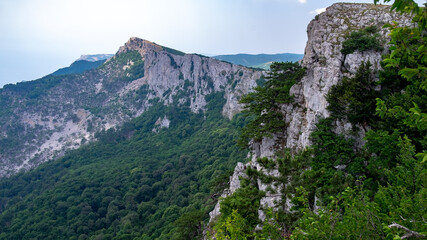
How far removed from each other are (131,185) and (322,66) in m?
76.4

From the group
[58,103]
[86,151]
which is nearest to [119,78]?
[58,103]

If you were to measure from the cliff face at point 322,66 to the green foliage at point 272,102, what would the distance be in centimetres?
83

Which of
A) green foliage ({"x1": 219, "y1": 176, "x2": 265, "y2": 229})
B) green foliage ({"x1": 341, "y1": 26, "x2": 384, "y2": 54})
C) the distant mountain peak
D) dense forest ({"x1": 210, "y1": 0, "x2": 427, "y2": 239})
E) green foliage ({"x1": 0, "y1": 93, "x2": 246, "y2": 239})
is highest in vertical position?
the distant mountain peak

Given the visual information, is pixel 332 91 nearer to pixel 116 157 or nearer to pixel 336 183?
pixel 336 183

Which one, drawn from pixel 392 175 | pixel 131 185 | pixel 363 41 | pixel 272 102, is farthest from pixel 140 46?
pixel 392 175

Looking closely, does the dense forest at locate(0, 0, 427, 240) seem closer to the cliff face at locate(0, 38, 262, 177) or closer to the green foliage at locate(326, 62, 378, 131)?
the green foliage at locate(326, 62, 378, 131)

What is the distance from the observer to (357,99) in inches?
762

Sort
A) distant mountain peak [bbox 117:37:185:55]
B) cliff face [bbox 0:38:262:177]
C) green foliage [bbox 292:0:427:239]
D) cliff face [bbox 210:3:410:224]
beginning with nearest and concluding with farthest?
1. green foliage [bbox 292:0:427:239]
2. cliff face [bbox 210:3:410:224]
3. cliff face [bbox 0:38:262:177]
4. distant mountain peak [bbox 117:37:185:55]

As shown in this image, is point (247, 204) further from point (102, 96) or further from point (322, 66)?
point (102, 96)

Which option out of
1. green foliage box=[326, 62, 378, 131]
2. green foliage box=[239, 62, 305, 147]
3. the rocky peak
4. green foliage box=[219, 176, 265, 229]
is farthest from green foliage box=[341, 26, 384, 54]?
the rocky peak

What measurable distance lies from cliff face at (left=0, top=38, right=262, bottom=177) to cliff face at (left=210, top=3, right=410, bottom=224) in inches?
3108

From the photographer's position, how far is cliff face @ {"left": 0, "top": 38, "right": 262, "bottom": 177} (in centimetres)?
13200

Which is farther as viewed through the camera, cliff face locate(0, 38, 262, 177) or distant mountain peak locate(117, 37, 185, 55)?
distant mountain peak locate(117, 37, 185, 55)

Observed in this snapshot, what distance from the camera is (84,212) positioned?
73688 millimetres
